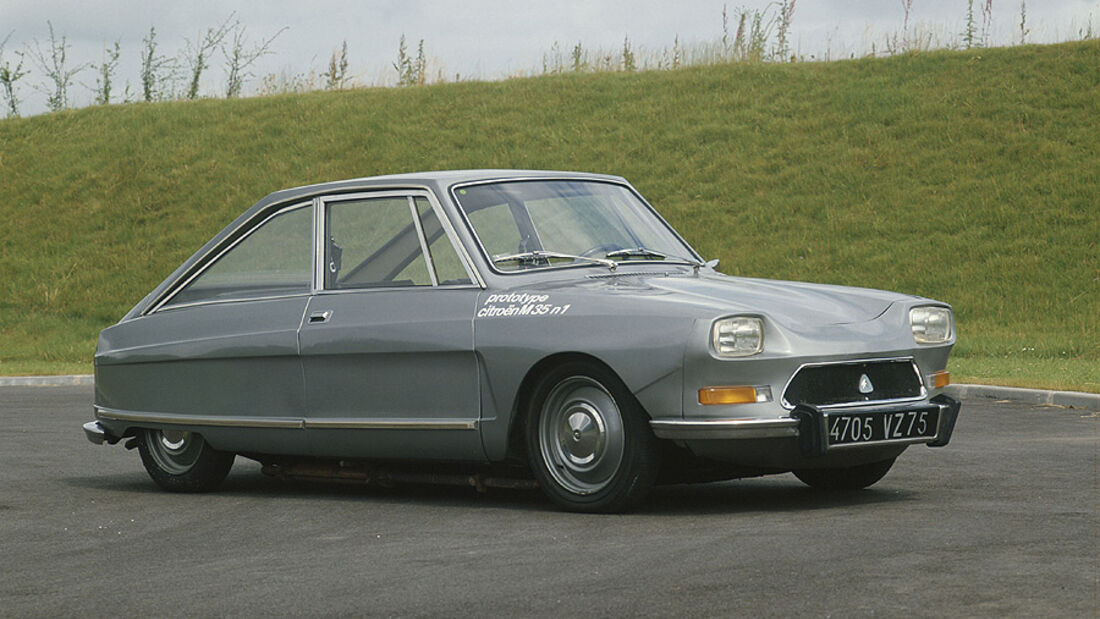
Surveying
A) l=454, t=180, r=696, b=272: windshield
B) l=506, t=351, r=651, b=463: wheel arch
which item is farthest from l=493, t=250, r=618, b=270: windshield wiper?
l=506, t=351, r=651, b=463: wheel arch

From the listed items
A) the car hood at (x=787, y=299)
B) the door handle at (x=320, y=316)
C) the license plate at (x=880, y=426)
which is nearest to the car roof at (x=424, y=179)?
the door handle at (x=320, y=316)

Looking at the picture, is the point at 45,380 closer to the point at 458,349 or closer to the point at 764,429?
the point at 458,349

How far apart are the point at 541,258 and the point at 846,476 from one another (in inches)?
79.1

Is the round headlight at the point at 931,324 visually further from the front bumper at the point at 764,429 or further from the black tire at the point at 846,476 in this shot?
the front bumper at the point at 764,429

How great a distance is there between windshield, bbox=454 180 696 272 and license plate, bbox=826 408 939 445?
172cm

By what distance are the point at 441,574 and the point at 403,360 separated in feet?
7.06

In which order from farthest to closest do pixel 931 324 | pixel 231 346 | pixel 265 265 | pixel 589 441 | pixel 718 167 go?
pixel 718 167, pixel 265 265, pixel 231 346, pixel 931 324, pixel 589 441

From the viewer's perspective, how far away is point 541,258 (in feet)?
26.7

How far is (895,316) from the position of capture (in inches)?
296

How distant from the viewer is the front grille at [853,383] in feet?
23.0

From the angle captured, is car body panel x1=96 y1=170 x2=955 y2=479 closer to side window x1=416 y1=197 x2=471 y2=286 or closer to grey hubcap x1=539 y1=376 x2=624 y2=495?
side window x1=416 y1=197 x2=471 y2=286

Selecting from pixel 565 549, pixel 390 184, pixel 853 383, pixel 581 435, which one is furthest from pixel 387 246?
pixel 853 383

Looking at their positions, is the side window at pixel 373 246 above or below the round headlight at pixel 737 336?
above

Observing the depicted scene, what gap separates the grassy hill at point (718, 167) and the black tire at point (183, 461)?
14.0 m
